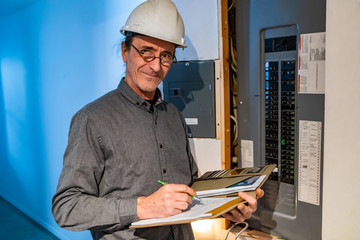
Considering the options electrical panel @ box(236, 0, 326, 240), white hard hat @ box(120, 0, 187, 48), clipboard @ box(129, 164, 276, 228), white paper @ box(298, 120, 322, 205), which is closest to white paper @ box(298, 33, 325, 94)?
electrical panel @ box(236, 0, 326, 240)

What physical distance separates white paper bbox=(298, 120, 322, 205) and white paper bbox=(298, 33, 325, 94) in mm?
133

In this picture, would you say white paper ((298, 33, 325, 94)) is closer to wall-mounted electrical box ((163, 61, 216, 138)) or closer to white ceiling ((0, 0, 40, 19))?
wall-mounted electrical box ((163, 61, 216, 138))

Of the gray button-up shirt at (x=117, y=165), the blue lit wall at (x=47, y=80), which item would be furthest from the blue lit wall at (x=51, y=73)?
the gray button-up shirt at (x=117, y=165)

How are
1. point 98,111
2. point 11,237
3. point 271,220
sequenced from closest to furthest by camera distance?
point 98,111 → point 271,220 → point 11,237

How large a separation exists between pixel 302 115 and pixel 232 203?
53 centimetres

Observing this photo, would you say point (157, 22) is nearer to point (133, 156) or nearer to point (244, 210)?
point (133, 156)

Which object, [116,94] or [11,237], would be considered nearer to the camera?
[116,94]

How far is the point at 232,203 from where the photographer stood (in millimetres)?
759

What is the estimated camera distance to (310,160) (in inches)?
43.4

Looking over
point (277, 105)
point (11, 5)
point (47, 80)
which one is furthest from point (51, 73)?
point (277, 105)

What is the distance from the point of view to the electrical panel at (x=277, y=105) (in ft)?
3.57

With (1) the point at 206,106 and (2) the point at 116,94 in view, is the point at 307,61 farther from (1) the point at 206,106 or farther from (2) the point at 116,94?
(2) the point at 116,94

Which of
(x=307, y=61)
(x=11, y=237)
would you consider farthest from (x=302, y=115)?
(x=11, y=237)

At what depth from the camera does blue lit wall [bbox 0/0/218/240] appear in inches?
65.5
